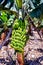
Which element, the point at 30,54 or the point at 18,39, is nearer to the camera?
the point at 18,39

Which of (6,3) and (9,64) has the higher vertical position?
(6,3)

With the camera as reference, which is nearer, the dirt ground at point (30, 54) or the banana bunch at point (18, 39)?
the banana bunch at point (18, 39)

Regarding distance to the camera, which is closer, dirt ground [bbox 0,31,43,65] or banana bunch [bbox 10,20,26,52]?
banana bunch [bbox 10,20,26,52]

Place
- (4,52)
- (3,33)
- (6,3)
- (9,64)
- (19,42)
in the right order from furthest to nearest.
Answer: (3,33)
(4,52)
(9,64)
(6,3)
(19,42)

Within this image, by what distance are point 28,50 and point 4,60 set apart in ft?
0.68

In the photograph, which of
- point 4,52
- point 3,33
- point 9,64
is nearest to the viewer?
point 9,64

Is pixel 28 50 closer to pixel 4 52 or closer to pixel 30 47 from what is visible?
pixel 30 47

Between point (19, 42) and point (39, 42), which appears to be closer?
point (19, 42)

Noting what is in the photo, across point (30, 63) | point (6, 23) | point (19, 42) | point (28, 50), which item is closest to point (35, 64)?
point (30, 63)

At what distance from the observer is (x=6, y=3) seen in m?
1.06

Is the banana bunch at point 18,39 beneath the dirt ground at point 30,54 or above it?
above

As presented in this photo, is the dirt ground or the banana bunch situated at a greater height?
the banana bunch

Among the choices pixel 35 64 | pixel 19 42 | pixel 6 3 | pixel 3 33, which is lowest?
pixel 35 64

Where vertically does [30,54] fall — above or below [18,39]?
below
